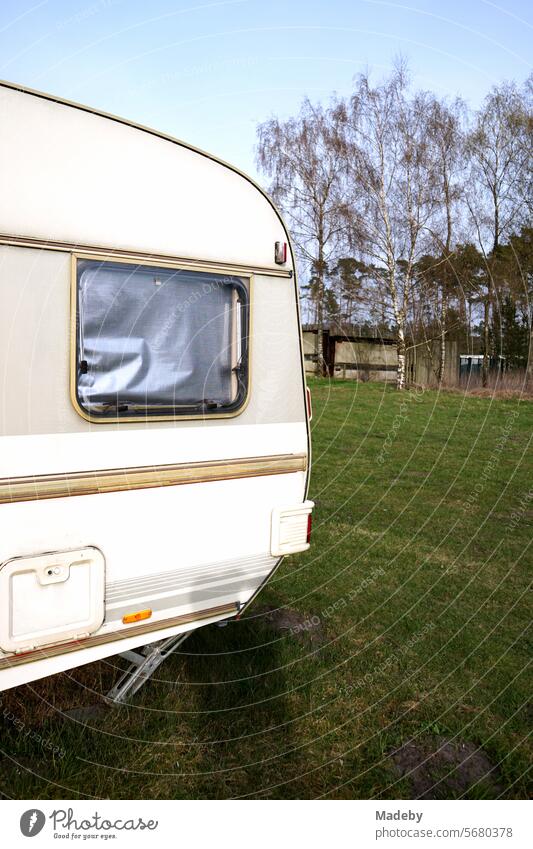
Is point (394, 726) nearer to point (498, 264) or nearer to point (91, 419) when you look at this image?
point (91, 419)

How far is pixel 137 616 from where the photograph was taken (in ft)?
10.2

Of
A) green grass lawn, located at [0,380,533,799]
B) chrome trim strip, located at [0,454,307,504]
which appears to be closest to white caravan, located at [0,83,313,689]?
chrome trim strip, located at [0,454,307,504]

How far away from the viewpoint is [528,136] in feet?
53.8

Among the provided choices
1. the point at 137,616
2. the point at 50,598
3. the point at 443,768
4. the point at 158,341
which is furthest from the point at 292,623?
the point at 158,341

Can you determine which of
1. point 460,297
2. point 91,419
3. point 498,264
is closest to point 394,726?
point 91,419

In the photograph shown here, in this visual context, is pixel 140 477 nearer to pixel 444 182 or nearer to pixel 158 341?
pixel 158 341

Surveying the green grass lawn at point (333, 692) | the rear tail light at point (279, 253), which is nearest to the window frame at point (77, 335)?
the rear tail light at point (279, 253)

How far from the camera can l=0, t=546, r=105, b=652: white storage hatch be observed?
268 cm

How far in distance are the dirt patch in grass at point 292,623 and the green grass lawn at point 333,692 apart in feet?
0.06

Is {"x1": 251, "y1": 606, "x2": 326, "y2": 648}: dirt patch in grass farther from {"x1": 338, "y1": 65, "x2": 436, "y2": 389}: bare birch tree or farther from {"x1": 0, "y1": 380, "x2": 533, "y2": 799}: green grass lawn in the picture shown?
{"x1": 338, "y1": 65, "x2": 436, "y2": 389}: bare birch tree

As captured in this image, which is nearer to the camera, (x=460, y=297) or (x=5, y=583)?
(x=5, y=583)

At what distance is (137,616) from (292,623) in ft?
6.29

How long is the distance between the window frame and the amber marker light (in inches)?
35.4

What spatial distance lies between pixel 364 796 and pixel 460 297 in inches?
605
